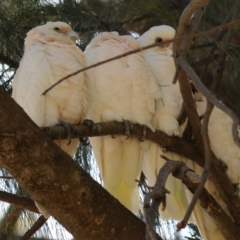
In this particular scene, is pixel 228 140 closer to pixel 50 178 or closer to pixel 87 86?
pixel 87 86

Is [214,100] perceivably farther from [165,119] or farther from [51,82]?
[165,119]

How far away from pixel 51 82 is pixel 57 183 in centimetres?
71

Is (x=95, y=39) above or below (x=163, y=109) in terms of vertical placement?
above

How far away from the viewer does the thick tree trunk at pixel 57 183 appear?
4.11ft

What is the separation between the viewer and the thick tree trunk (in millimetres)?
1252

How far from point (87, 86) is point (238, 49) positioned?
1.97ft

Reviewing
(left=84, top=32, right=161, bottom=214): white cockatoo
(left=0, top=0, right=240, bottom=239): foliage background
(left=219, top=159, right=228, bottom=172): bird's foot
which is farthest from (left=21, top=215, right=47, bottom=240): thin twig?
(left=219, top=159, right=228, bottom=172): bird's foot

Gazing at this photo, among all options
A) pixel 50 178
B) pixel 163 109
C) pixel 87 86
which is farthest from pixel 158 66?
pixel 50 178

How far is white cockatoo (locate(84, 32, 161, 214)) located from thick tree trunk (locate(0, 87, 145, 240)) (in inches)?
28.0

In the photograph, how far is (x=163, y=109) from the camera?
7.34ft

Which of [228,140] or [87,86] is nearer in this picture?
[87,86]

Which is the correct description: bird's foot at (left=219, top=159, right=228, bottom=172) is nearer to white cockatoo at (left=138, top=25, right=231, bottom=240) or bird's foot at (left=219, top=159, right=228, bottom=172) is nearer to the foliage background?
white cockatoo at (left=138, top=25, right=231, bottom=240)

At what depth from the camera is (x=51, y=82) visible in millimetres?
1968

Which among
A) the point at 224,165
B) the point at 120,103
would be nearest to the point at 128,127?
the point at 120,103
